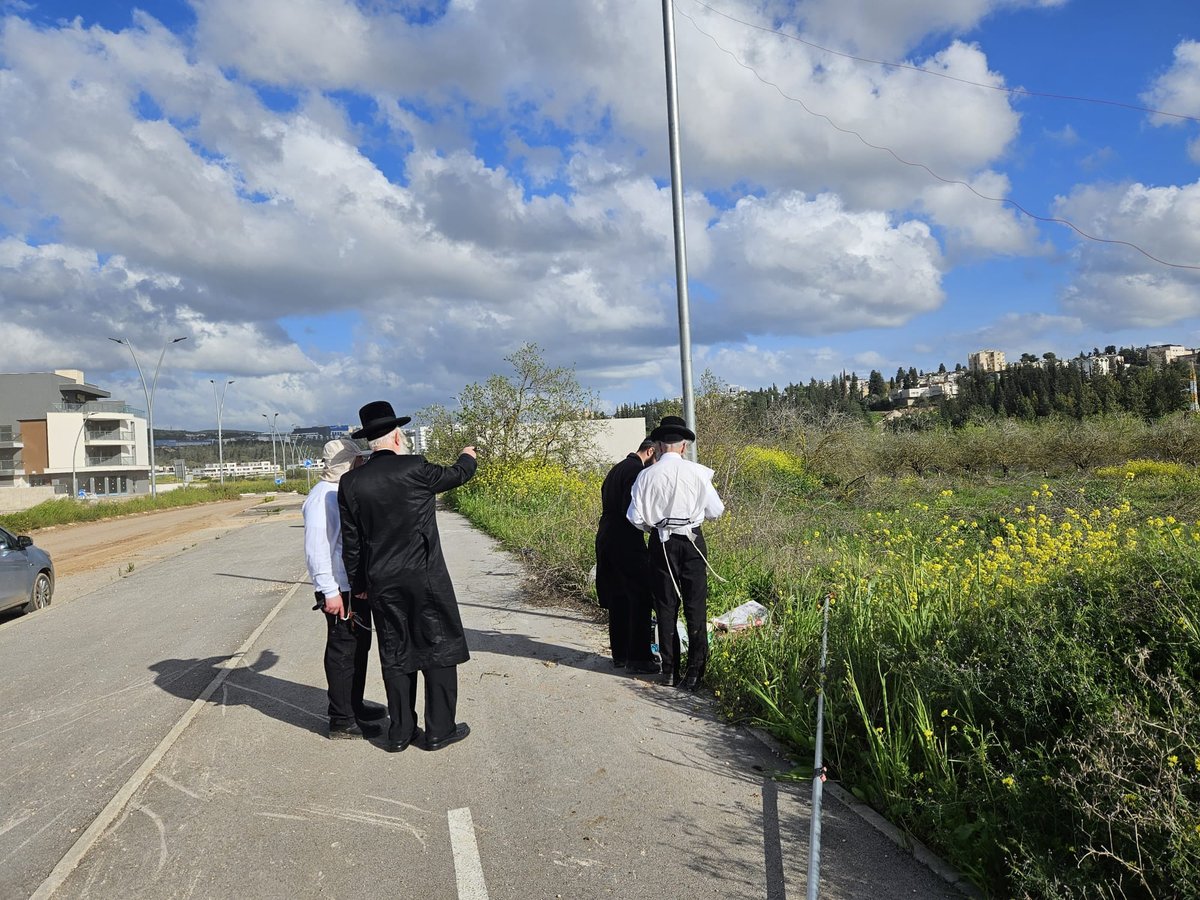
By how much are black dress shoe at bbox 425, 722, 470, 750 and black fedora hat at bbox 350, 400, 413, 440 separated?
6.06ft

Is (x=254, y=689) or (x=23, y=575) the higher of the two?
(x=23, y=575)

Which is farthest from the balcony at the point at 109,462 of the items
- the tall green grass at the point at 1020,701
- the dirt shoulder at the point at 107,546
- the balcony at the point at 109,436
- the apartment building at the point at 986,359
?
the apartment building at the point at 986,359

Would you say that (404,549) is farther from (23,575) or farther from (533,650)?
(23,575)

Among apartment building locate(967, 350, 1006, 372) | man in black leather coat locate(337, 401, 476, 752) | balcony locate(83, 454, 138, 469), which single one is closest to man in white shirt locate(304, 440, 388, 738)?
man in black leather coat locate(337, 401, 476, 752)

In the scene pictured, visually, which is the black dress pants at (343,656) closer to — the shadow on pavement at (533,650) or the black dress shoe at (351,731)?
the black dress shoe at (351,731)

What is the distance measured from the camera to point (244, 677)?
6910 mm

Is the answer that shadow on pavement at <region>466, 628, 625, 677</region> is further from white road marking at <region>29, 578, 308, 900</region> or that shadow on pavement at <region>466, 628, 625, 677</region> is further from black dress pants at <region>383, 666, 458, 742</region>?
white road marking at <region>29, 578, 308, 900</region>

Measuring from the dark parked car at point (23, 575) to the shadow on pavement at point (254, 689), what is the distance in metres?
5.24

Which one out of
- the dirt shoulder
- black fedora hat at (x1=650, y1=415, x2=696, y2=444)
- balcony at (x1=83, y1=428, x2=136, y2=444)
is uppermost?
balcony at (x1=83, y1=428, x2=136, y2=444)

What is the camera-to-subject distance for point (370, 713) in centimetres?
536

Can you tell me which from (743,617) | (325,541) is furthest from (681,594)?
(325,541)

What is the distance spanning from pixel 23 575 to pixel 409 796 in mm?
10407

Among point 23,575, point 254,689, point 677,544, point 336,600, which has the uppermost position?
point 677,544

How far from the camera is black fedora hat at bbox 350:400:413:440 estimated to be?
492 cm
